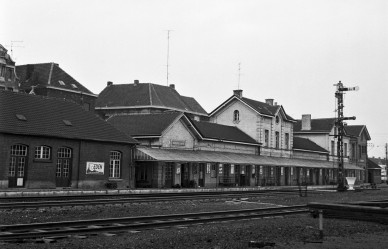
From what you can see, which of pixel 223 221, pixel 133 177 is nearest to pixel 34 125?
pixel 133 177

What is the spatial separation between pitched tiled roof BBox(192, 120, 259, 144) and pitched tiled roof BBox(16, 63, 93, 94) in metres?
22.2

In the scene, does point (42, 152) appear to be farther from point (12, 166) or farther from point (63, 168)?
point (12, 166)

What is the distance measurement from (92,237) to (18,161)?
22.7 metres

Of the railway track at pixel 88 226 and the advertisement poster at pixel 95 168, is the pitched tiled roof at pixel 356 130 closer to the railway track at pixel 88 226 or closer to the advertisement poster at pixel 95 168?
the advertisement poster at pixel 95 168

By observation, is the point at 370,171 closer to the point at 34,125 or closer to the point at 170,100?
the point at 170,100

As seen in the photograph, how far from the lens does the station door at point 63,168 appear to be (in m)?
34.5

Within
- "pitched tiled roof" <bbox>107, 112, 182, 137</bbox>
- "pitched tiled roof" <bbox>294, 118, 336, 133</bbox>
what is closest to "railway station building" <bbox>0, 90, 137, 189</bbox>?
"pitched tiled roof" <bbox>107, 112, 182, 137</bbox>

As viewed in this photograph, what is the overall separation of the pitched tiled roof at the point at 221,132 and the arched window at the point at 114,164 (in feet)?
32.2

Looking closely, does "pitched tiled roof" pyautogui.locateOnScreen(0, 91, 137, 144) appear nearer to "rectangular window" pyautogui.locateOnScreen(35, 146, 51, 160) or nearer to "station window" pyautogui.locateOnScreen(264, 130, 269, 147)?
"rectangular window" pyautogui.locateOnScreen(35, 146, 51, 160)

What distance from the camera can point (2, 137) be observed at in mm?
31000

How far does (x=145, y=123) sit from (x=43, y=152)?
13418 mm

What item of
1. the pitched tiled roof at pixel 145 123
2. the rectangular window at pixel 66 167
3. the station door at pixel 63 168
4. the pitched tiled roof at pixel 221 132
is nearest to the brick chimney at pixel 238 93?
the pitched tiled roof at pixel 221 132

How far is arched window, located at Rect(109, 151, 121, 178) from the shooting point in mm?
38812

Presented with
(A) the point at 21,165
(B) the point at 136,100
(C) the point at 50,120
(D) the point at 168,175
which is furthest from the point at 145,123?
(B) the point at 136,100
